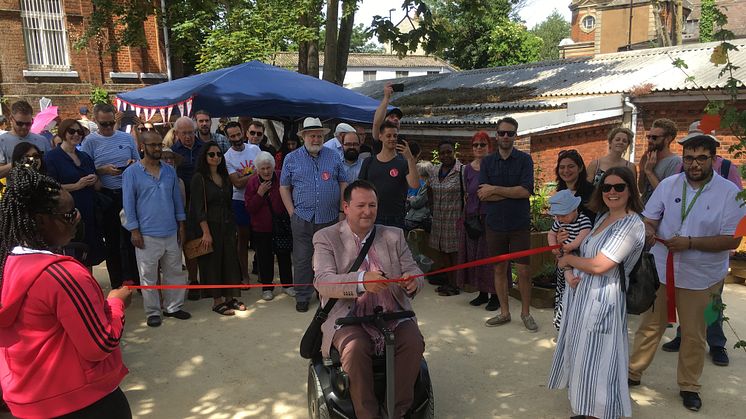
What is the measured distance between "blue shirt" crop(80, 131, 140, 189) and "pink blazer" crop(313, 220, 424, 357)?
3598 mm

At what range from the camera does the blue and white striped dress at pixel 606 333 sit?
3.28 meters

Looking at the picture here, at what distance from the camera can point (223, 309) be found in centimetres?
587

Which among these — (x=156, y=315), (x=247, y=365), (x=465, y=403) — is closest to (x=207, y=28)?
(x=156, y=315)

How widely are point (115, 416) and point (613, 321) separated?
2805 millimetres

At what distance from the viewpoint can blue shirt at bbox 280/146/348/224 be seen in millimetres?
5703

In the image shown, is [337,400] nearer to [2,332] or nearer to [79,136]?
[2,332]

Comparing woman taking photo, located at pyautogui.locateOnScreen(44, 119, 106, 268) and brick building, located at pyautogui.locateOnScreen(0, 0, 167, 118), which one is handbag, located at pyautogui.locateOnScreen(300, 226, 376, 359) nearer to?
woman taking photo, located at pyautogui.locateOnScreen(44, 119, 106, 268)

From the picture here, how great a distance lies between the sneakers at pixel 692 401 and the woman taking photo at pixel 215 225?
4316 millimetres

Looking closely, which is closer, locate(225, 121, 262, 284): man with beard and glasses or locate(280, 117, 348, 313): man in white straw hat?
locate(280, 117, 348, 313): man in white straw hat

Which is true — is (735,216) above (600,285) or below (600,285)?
above

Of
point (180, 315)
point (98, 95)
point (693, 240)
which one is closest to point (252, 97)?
point (180, 315)

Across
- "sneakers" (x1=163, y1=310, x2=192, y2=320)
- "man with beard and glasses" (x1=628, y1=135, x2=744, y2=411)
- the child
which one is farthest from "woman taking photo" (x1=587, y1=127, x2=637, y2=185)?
"sneakers" (x1=163, y1=310, x2=192, y2=320)

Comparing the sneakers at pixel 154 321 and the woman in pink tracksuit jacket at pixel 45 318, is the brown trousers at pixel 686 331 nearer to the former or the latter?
the woman in pink tracksuit jacket at pixel 45 318

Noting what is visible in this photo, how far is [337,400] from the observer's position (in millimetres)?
3143
